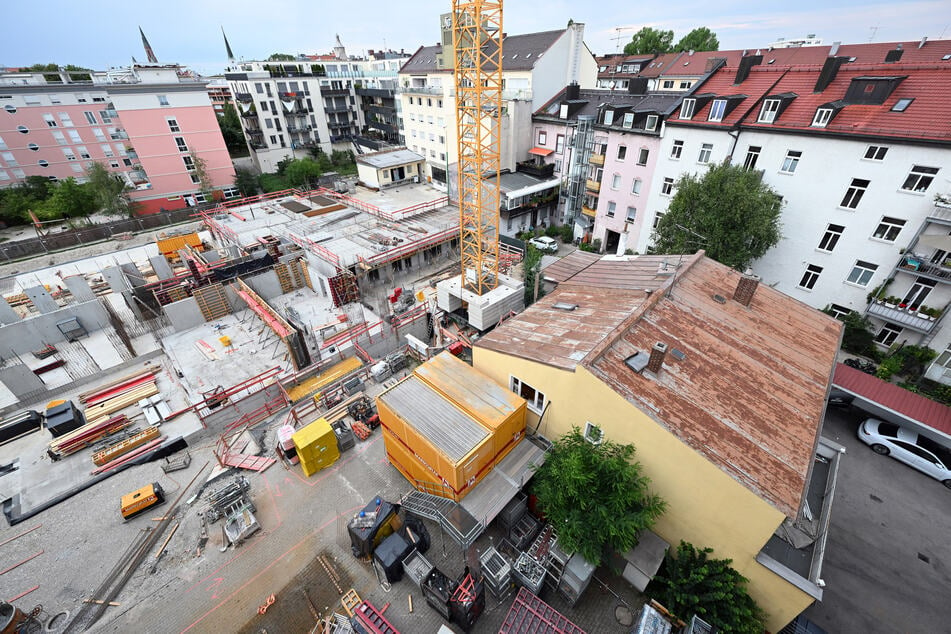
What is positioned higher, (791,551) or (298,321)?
(791,551)

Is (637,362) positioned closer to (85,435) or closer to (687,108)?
(687,108)

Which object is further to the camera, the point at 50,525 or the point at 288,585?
the point at 50,525

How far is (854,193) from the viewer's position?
2017 cm

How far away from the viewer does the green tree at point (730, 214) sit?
21.1 m

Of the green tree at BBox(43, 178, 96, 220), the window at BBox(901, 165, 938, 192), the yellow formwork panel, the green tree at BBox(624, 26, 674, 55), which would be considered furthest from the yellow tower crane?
the green tree at BBox(624, 26, 674, 55)

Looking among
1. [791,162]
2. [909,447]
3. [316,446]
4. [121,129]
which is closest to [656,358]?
[316,446]

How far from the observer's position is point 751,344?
45.2ft

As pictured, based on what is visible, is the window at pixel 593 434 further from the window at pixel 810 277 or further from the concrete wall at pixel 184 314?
the concrete wall at pixel 184 314

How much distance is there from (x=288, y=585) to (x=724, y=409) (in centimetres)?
1439

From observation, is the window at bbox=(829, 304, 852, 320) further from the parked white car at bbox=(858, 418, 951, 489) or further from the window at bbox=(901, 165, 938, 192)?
the parked white car at bbox=(858, 418, 951, 489)

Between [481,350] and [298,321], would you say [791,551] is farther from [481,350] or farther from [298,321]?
[298,321]

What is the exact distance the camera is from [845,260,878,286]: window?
2075 centimetres

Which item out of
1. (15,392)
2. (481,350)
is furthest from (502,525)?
(15,392)

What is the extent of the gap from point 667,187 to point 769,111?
6981 millimetres
